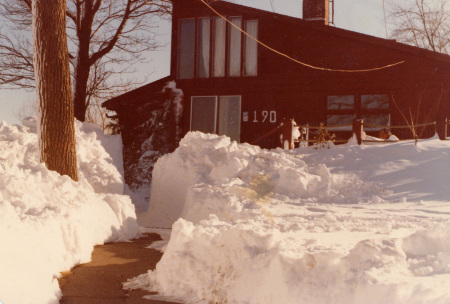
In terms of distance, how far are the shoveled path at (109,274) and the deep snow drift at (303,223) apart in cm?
32

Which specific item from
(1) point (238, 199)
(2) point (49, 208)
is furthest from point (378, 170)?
(2) point (49, 208)

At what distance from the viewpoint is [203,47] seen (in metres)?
21.1

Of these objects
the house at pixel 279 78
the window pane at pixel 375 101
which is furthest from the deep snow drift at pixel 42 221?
the window pane at pixel 375 101

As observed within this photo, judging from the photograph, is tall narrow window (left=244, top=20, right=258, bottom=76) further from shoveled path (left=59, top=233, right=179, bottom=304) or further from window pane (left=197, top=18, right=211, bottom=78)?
shoveled path (left=59, top=233, right=179, bottom=304)

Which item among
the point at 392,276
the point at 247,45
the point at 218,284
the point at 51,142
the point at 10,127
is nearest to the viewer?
the point at 392,276


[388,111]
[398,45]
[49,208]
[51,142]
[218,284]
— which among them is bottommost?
[218,284]

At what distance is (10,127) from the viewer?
11188 mm

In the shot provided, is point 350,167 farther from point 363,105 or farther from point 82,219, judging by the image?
point 82,219

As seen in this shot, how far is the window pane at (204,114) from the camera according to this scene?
68.3 feet

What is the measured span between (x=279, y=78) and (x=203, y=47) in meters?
3.36

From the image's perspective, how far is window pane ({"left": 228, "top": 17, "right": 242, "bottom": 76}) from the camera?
20.6 metres

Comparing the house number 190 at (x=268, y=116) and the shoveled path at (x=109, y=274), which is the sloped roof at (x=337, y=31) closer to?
the house number 190 at (x=268, y=116)

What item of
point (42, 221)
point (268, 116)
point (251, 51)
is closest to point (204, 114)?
point (268, 116)

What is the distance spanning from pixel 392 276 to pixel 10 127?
29.1ft
